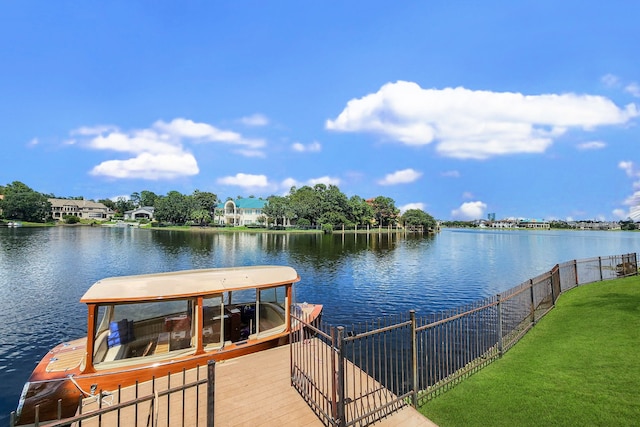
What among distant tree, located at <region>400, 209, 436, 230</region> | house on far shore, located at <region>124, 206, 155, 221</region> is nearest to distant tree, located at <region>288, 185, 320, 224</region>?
distant tree, located at <region>400, 209, 436, 230</region>

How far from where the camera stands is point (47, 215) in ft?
406

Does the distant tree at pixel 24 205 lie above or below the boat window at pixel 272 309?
above

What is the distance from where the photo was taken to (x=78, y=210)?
490 feet

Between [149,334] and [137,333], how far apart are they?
33 cm

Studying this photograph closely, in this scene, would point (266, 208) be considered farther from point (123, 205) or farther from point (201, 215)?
point (123, 205)

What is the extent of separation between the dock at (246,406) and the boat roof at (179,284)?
2.04m

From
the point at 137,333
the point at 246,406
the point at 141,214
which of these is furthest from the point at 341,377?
the point at 141,214

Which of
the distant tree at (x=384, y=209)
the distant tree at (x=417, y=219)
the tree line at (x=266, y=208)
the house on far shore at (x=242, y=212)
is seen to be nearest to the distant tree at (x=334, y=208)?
the tree line at (x=266, y=208)

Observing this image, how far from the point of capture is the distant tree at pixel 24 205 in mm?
112688

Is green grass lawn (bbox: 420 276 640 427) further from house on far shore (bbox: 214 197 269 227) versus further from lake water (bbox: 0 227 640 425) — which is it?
house on far shore (bbox: 214 197 269 227)

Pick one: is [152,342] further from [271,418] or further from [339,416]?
[339,416]

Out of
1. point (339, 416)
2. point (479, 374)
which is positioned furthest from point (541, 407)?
point (339, 416)

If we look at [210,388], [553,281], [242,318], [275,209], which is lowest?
[242,318]

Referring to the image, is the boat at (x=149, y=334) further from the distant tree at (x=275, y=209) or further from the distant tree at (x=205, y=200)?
the distant tree at (x=205, y=200)
